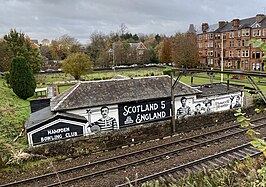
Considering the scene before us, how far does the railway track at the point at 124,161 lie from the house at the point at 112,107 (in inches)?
109

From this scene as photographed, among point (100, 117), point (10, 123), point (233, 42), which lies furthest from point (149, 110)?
point (233, 42)

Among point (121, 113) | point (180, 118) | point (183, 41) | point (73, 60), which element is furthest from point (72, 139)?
point (183, 41)

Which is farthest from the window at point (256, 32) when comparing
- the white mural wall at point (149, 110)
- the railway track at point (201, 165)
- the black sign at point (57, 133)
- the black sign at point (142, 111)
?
the black sign at point (57, 133)

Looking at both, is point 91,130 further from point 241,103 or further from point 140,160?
point 241,103

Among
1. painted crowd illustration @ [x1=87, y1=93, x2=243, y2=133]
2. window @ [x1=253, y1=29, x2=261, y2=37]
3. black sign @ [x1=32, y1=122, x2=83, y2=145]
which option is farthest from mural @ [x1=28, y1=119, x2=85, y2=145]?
window @ [x1=253, y1=29, x2=261, y2=37]

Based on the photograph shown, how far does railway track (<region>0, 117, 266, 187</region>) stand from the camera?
1073 centimetres

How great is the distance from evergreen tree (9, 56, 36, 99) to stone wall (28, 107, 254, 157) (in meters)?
14.2

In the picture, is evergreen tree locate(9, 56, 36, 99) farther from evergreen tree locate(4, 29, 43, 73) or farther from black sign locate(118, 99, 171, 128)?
black sign locate(118, 99, 171, 128)

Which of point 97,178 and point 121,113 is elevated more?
point 121,113

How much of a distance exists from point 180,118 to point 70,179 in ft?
31.6

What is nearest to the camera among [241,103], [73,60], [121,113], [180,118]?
[121,113]

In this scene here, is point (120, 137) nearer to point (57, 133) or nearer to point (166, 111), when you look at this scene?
point (57, 133)

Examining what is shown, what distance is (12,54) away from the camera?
112 ft

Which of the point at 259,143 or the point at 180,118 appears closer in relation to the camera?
the point at 259,143
